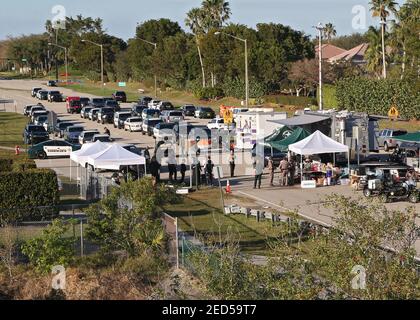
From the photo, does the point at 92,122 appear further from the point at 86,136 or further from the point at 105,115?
the point at 86,136

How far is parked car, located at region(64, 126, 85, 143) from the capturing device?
170 ft

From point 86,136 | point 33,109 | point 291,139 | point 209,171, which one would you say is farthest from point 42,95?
point 209,171

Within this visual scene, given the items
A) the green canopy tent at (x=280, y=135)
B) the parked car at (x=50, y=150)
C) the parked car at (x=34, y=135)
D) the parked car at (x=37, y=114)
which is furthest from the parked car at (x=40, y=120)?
the green canopy tent at (x=280, y=135)

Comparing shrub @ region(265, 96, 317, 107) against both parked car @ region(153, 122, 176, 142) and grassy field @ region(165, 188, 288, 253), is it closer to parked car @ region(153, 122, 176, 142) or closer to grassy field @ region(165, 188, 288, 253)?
parked car @ region(153, 122, 176, 142)

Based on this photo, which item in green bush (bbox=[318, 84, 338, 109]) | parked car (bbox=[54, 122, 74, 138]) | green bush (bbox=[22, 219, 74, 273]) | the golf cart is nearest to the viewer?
green bush (bbox=[22, 219, 74, 273])

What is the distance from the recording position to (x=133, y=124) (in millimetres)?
58500

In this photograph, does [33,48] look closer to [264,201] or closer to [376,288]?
[264,201]

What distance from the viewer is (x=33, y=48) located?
156 m

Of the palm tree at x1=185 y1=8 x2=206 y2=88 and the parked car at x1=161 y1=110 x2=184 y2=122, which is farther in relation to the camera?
the palm tree at x1=185 y1=8 x2=206 y2=88

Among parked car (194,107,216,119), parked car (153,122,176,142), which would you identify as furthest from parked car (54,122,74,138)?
parked car (194,107,216,119)

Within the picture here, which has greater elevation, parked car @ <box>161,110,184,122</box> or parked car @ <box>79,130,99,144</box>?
parked car @ <box>161,110,184,122</box>

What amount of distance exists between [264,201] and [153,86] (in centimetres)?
7554

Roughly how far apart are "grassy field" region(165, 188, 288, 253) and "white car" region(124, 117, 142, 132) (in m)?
26.4

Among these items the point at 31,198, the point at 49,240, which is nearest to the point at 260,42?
the point at 31,198
